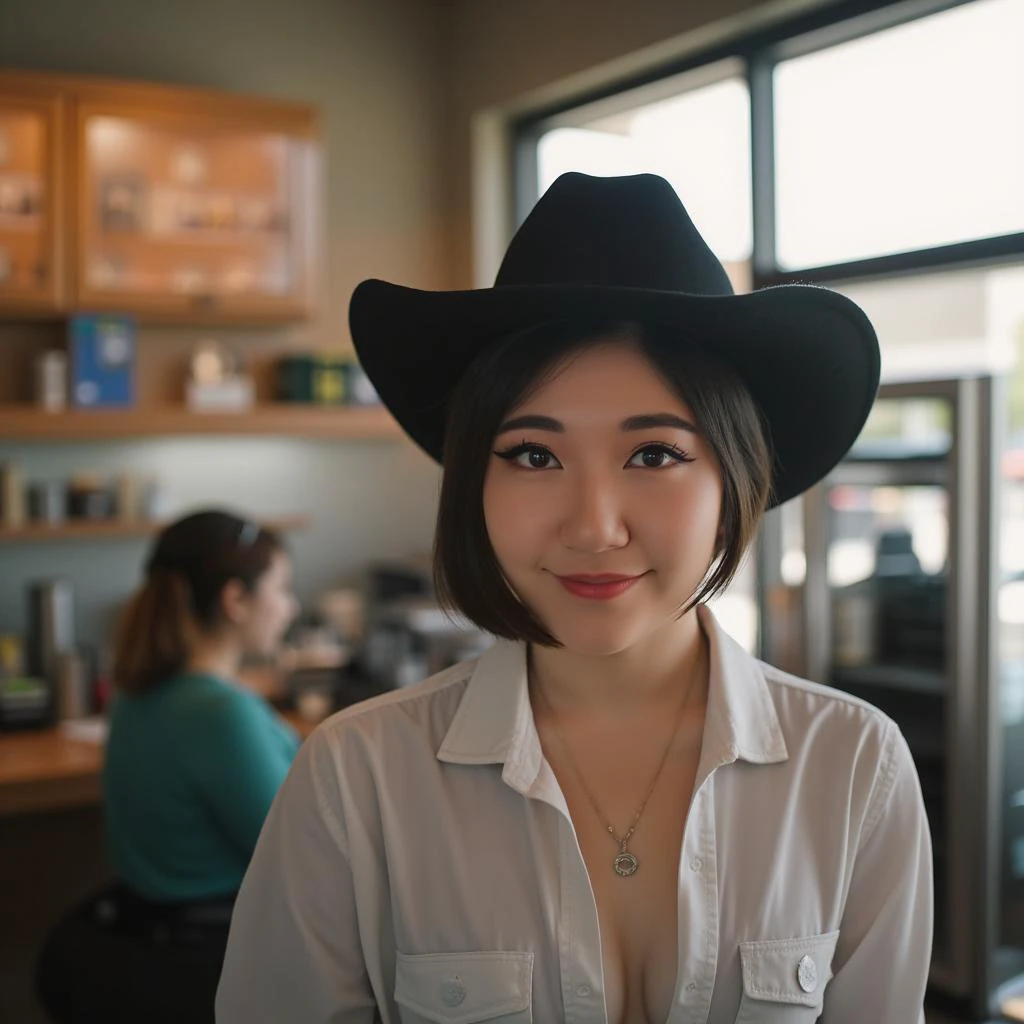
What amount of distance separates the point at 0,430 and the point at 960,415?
106 inches

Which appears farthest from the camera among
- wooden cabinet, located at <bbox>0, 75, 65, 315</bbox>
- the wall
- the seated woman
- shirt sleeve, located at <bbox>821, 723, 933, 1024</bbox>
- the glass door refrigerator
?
the wall

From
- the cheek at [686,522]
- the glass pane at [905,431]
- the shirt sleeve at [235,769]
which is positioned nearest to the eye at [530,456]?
the cheek at [686,522]

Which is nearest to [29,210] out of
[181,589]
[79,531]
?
[79,531]

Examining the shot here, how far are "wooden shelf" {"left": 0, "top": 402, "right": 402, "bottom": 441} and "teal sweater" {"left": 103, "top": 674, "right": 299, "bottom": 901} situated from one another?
1.47 m

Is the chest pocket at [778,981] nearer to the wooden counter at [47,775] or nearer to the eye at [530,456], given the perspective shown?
the eye at [530,456]

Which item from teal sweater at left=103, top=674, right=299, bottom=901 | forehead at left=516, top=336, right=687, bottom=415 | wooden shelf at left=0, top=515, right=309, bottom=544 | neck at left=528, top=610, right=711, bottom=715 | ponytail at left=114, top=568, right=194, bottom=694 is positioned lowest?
teal sweater at left=103, top=674, right=299, bottom=901

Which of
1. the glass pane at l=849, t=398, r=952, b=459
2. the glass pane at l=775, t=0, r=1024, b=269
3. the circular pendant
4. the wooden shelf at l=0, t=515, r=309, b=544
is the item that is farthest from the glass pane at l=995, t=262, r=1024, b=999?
the wooden shelf at l=0, t=515, r=309, b=544

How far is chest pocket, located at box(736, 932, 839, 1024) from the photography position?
3.59 ft

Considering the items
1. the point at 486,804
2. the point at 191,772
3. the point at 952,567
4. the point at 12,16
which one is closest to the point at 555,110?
the point at 12,16

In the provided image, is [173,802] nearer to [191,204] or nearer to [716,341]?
[716,341]

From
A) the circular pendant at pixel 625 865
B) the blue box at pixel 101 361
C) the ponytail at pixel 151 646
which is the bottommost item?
the circular pendant at pixel 625 865

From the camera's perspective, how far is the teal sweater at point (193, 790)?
2.18 meters

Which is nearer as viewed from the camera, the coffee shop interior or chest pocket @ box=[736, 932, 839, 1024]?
chest pocket @ box=[736, 932, 839, 1024]

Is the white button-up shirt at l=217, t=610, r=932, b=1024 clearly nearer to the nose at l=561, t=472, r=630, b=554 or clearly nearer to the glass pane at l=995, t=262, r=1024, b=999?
the nose at l=561, t=472, r=630, b=554
